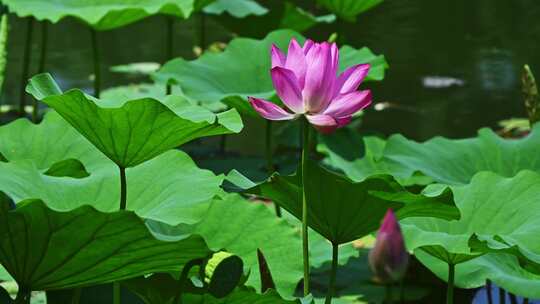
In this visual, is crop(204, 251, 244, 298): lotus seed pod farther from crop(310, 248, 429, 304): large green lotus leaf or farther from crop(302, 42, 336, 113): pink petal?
crop(310, 248, 429, 304): large green lotus leaf

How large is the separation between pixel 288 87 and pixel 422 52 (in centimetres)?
285

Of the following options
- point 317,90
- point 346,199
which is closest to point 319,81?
point 317,90

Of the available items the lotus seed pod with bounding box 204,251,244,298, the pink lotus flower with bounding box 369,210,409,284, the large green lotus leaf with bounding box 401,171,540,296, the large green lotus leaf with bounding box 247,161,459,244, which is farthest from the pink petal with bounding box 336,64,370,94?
the pink lotus flower with bounding box 369,210,409,284

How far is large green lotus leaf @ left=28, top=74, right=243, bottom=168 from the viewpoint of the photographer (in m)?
1.27

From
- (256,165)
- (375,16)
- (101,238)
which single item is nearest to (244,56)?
(256,165)

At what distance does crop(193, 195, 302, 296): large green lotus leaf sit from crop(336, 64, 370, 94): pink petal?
342 mm

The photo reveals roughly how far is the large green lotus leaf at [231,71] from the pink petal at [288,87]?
92cm

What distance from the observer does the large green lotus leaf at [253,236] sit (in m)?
1.46

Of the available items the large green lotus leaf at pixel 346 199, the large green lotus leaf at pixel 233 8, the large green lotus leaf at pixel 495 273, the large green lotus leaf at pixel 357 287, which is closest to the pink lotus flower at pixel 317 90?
the large green lotus leaf at pixel 346 199

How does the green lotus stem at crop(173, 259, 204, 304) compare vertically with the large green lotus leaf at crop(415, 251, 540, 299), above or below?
above

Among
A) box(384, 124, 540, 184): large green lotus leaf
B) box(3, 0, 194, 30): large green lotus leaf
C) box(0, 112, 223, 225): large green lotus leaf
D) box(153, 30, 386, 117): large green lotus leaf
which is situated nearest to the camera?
box(0, 112, 223, 225): large green lotus leaf

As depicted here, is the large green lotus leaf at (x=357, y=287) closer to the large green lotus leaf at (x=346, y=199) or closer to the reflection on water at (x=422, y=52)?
the large green lotus leaf at (x=346, y=199)

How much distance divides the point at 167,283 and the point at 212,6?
172 centimetres

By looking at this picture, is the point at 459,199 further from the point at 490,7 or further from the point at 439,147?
the point at 490,7
